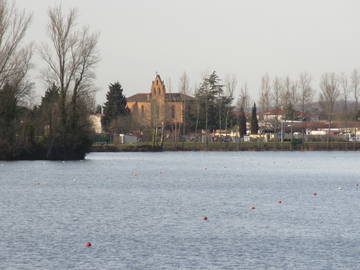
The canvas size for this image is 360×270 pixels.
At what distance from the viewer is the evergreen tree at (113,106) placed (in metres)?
176

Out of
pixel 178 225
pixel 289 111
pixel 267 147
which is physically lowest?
pixel 178 225

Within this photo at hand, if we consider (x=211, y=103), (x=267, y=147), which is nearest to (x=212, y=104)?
(x=211, y=103)

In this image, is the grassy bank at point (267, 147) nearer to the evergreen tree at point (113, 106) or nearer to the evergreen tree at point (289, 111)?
the evergreen tree at point (289, 111)

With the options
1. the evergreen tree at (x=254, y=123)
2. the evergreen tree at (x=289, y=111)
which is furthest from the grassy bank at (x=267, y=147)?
the evergreen tree at (x=254, y=123)

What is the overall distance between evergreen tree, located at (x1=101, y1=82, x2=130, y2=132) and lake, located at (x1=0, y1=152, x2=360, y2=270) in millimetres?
119182

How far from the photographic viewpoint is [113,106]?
17600cm

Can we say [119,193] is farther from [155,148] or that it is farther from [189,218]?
[155,148]

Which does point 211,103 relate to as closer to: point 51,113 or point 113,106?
point 113,106

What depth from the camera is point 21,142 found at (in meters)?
84.6

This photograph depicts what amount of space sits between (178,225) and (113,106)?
146 m

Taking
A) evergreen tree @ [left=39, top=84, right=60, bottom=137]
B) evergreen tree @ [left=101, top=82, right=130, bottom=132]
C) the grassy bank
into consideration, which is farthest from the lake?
evergreen tree @ [left=101, top=82, right=130, bottom=132]

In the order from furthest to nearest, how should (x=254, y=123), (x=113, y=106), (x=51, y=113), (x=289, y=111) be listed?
(x=254, y=123)
(x=113, y=106)
(x=289, y=111)
(x=51, y=113)

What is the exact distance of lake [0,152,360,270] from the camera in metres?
23.5

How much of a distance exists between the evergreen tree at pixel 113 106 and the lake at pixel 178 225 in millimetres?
119182
